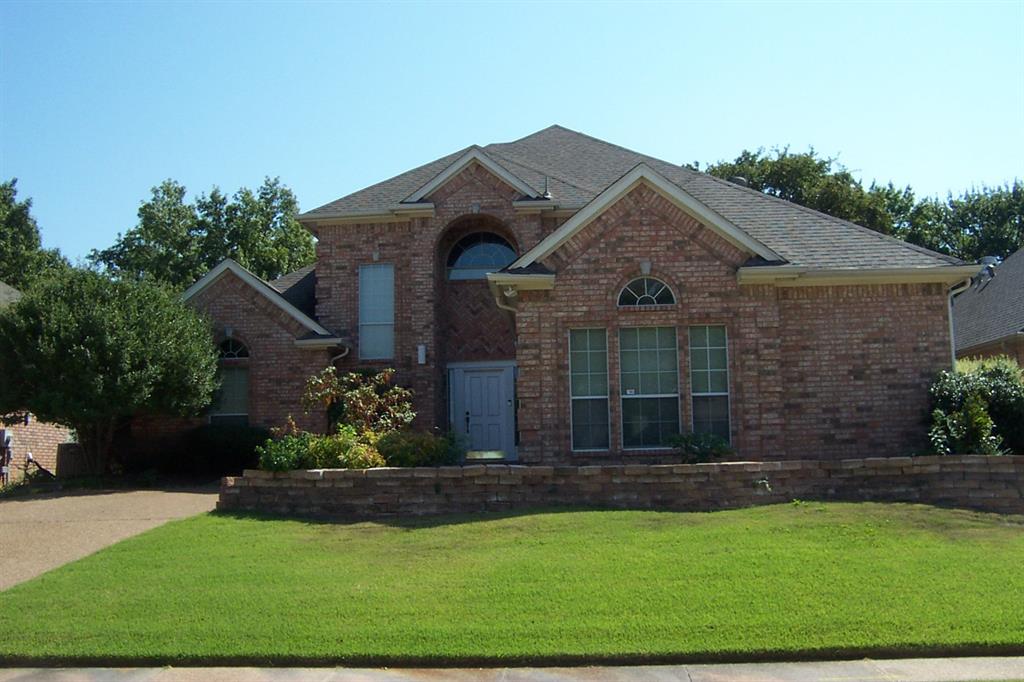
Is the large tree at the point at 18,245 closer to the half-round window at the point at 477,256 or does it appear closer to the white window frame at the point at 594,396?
the half-round window at the point at 477,256

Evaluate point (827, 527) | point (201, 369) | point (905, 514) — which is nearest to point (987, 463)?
point (905, 514)

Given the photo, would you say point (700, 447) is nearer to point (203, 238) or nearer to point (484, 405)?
point (484, 405)

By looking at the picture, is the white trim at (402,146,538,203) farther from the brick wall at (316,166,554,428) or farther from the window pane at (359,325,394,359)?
the window pane at (359,325,394,359)

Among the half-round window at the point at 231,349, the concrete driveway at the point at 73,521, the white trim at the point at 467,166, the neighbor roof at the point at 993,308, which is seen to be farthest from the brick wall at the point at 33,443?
the neighbor roof at the point at 993,308

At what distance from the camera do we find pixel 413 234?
21.1 m

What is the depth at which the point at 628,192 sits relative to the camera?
1598 centimetres

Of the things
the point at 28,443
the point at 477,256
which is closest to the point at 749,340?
the point at 477,256

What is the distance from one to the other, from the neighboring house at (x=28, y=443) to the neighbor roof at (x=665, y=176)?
31.3ft

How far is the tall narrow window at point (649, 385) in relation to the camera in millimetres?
15922

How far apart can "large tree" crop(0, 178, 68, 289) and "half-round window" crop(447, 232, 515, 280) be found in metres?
28.0

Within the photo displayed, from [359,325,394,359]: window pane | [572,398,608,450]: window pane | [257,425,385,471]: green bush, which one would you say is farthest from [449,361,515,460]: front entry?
[257,425,385,471]: green bush

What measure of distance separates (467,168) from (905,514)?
1214 centimetres

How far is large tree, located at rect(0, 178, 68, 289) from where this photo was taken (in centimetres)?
4359

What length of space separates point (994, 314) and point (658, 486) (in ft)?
55.6
